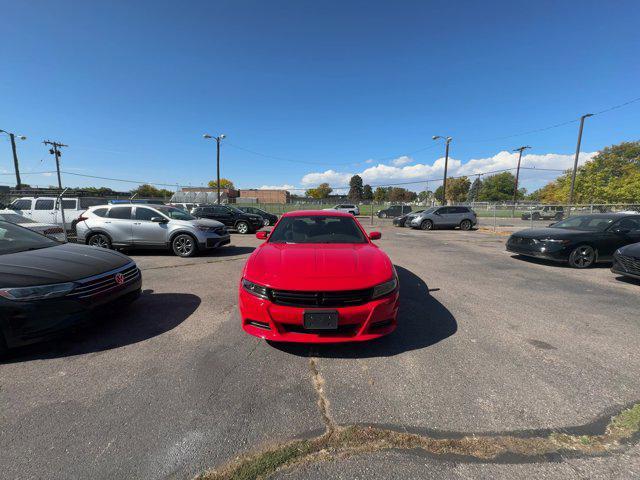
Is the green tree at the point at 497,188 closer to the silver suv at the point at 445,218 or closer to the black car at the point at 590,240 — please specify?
the silver suv at the point at 445,218

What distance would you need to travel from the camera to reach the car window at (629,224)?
23.6 feet

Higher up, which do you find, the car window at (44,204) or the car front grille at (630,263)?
the car window at (44,204)

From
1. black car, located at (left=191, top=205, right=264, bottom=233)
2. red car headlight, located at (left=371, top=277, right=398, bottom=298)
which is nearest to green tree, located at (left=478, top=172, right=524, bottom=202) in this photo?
black car, located at (left=191, top=205, right=264, bottom=233)

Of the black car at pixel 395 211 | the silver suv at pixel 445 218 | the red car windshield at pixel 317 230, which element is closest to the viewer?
the red car windshield at pixel 317 230

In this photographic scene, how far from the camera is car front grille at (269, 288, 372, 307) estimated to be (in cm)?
269

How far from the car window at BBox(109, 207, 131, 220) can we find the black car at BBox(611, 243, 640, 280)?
11.8 m

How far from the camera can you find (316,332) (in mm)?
2719

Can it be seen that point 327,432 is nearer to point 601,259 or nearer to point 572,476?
point 572,476

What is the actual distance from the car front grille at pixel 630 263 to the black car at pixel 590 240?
140cm

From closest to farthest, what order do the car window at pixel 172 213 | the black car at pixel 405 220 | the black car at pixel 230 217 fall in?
the car window at pixel 172 213 → the black car at pixel 230 217 → the black car at pixel 405 220

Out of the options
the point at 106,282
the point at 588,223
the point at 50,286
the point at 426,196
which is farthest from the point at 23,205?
the point at 426,196

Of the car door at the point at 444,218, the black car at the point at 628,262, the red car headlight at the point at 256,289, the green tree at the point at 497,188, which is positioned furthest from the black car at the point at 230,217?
the green tree at the point at 497,188

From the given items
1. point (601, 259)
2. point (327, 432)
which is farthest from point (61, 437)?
point (601, 259)

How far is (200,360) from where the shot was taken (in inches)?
113
